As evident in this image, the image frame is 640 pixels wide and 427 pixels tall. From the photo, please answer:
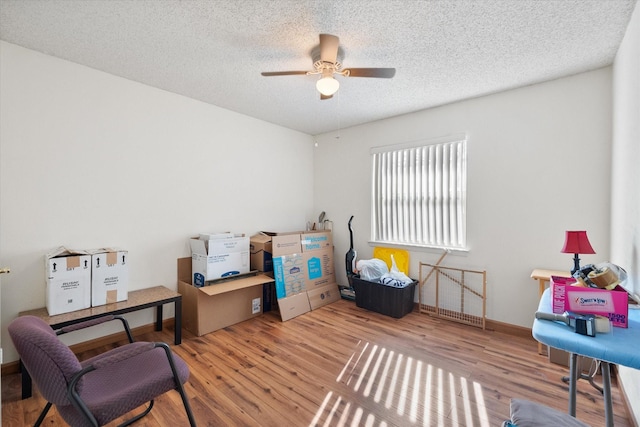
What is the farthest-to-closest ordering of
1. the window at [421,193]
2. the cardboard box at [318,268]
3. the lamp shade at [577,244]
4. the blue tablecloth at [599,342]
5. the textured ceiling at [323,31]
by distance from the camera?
the cardboard box at [318,268]
the window at [421,193]
the lamp shade at [577,244]
the textured ceiling at [323,31]
the blue tablecloth at [599,342]

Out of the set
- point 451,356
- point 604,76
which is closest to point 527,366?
point 451,356

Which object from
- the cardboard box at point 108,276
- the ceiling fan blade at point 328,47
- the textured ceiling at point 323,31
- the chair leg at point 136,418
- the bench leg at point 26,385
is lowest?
the chair leg at point 136,418

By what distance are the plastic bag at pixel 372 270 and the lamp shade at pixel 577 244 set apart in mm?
1943

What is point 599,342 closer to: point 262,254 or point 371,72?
point 371,72

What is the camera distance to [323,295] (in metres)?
4.07

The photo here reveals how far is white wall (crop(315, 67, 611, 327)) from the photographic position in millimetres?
2639

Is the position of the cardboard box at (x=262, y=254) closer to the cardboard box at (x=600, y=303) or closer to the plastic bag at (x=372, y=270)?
the plastic bag at (x=372, y=270)

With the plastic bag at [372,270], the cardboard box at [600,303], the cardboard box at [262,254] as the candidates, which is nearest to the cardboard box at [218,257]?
the cardboard box at [262,254]

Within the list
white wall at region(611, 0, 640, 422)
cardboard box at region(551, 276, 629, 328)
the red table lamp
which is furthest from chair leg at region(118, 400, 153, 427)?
the red table lamp

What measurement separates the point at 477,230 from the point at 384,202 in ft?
4.12

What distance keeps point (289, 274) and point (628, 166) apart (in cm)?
327

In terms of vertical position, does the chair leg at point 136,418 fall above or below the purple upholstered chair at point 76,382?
below

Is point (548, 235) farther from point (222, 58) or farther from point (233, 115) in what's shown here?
point (233, 115)

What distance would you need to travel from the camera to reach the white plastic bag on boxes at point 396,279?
3570 mm
